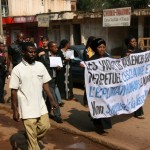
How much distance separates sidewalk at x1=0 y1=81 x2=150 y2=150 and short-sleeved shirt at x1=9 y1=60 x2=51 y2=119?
5.44ft

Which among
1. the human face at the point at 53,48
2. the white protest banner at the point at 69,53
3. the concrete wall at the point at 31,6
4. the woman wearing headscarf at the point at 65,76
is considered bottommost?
the woman wearing headscarf at the point at 65,76

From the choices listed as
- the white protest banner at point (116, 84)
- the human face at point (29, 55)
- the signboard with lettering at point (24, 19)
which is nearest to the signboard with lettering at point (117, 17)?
the signboard with lettering at point (24, 19)

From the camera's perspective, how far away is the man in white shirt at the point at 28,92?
4.75 meters

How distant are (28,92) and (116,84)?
88.3 inches

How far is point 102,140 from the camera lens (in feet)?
19.7

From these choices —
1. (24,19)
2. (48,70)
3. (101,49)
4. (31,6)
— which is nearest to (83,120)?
(48,70)

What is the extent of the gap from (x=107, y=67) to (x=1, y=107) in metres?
3.82

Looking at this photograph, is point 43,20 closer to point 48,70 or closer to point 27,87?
point 48,70

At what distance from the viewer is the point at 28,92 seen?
15.7ft

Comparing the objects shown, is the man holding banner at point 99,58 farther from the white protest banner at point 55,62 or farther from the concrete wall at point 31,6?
the concrete wall at point 31,6

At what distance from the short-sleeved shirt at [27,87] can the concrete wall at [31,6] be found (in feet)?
106

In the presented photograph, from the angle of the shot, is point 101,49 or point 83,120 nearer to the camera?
point 101,49

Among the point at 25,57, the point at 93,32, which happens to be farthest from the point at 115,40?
the point at 25,57

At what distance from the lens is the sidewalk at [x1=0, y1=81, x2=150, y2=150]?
5832 mm
